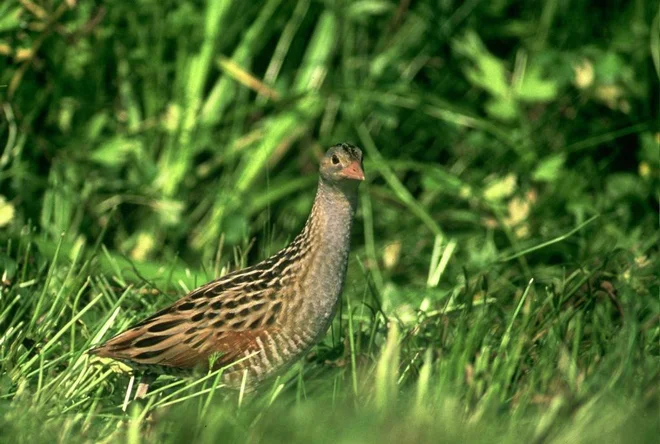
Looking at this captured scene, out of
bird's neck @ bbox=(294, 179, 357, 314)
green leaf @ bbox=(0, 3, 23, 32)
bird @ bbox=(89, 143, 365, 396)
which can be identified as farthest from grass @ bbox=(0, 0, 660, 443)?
bird's neck @ bbox=(294, 179, 357, 314)

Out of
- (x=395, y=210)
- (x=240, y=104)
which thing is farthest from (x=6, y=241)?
(x=395, y=210)

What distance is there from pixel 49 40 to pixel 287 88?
1368mm

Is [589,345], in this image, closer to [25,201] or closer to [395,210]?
[395,210]

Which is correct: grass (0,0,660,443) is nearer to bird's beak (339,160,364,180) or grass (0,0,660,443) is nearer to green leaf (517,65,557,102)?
green leaf (517,65,557,102)

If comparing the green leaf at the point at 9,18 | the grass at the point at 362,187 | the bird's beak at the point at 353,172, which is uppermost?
the green leaf at the point at 9,18

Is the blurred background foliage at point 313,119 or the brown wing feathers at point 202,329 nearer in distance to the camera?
the brown wing feathers at point 202,329

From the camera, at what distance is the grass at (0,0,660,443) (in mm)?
4008

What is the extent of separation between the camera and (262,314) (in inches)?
153

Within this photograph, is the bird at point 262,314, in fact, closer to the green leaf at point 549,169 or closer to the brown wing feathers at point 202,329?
the brown wing feathers at point 202,329

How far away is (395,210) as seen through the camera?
620 cm

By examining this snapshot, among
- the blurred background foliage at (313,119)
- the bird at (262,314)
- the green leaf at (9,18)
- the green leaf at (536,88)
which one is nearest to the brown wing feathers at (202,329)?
the bird at (262,314)

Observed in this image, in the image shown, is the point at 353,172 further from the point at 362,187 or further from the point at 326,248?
the point at 362,187

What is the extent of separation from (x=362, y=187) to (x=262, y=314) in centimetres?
210

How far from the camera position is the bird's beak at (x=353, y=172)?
3.96 m
